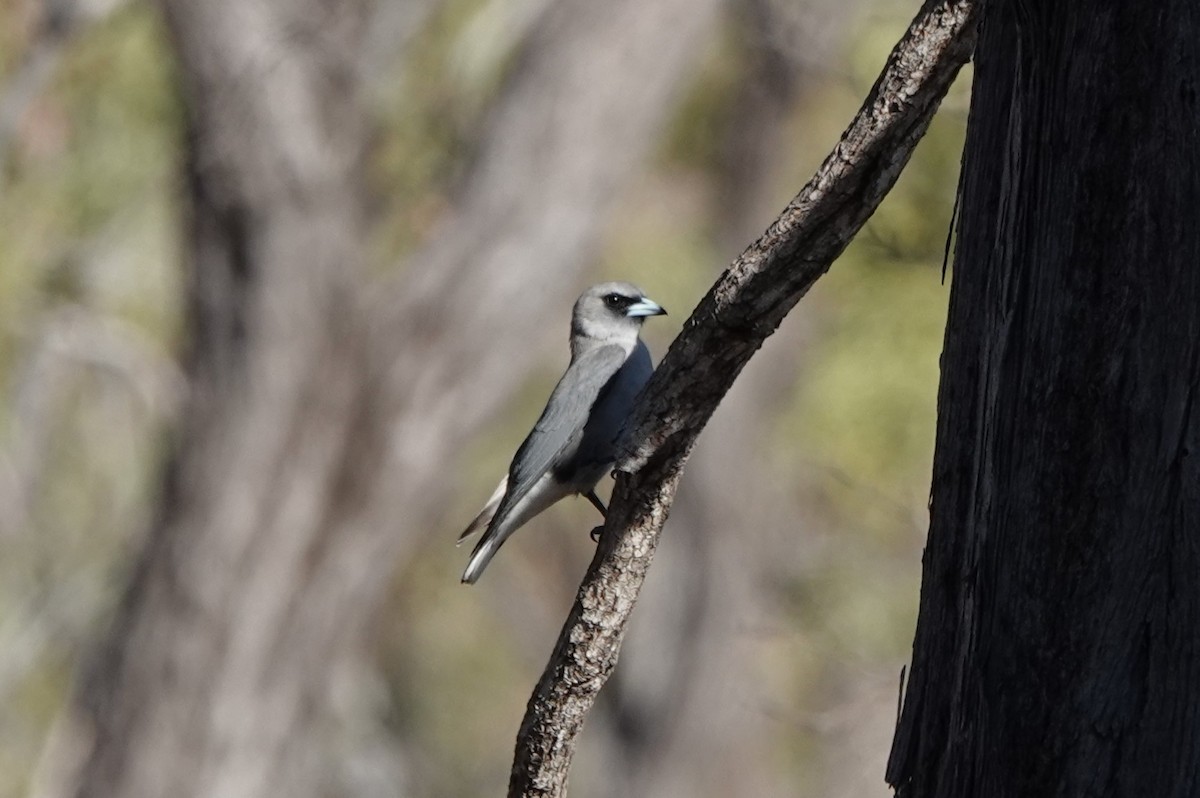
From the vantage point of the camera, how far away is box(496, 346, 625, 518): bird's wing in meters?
5.68

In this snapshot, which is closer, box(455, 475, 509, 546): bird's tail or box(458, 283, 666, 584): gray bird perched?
box(455, 475, 509, 546): bird's tail

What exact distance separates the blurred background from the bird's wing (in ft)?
4.93

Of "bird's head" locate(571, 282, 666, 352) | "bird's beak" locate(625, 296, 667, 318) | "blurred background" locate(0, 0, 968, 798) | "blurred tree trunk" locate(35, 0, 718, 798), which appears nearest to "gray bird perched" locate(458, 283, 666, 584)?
"bird's beak" locate(625, 296, 667, 318)

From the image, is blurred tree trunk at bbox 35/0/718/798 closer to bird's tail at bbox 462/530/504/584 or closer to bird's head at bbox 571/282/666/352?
bird's head at bbox 571/282/666/352

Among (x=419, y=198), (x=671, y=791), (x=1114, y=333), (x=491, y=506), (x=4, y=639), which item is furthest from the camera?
(x=671, y=791)

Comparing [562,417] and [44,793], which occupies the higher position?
[562,417]

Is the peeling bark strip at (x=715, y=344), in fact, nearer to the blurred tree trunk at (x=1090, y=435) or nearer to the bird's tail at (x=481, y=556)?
the blurred tree trunk at (x=1090, y=435)

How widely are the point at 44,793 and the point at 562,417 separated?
5832mm

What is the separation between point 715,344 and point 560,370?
14525 millimetres

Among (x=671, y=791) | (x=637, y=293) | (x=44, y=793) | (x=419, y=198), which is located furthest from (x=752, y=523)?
(x=637, y=293)

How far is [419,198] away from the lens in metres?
12.3

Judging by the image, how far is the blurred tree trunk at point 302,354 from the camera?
9.09 metres

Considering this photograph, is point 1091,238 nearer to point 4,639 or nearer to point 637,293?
point 637,293

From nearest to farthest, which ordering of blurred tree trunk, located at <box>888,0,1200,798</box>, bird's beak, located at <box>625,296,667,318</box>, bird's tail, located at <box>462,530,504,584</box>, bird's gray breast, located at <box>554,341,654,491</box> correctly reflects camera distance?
blurred tree trunk, located at <box>888,0,1200,798</box> → bird's tail, located at <box>462,530,504,584</box> → bird's gray breast, located at <box>554,341,654,491</box> → bird's beak, located at <box>625,296,667,318</box>
